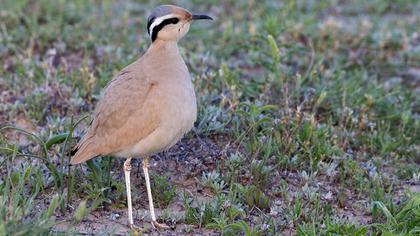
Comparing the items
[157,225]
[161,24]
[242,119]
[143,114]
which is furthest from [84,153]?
[242,119]

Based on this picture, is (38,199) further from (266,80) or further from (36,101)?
(266,80)

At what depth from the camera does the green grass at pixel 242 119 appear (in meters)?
5.27

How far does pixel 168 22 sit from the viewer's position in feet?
A: 17.5

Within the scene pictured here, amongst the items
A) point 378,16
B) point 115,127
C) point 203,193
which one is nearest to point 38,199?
point 115,127

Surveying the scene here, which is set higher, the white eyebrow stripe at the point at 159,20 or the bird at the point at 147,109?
the white eyebrow stripe at the point at 159,20

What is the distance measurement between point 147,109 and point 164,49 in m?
0.49

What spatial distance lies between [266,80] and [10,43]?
8.55 feet

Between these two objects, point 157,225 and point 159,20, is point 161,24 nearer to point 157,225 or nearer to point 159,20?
point 159,20

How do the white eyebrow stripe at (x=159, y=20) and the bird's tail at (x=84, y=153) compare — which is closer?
the bird's tail at (x=84, y=153)

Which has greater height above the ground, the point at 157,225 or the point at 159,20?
the point at 159,20

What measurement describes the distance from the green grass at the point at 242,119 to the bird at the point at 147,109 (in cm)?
20

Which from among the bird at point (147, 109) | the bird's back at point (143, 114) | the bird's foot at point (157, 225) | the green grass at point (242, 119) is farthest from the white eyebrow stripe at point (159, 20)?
the bird's foot at point (157, 225)

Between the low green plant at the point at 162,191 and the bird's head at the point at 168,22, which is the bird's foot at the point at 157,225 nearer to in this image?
the low green plant at the point at 162,191

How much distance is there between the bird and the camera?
504cm
